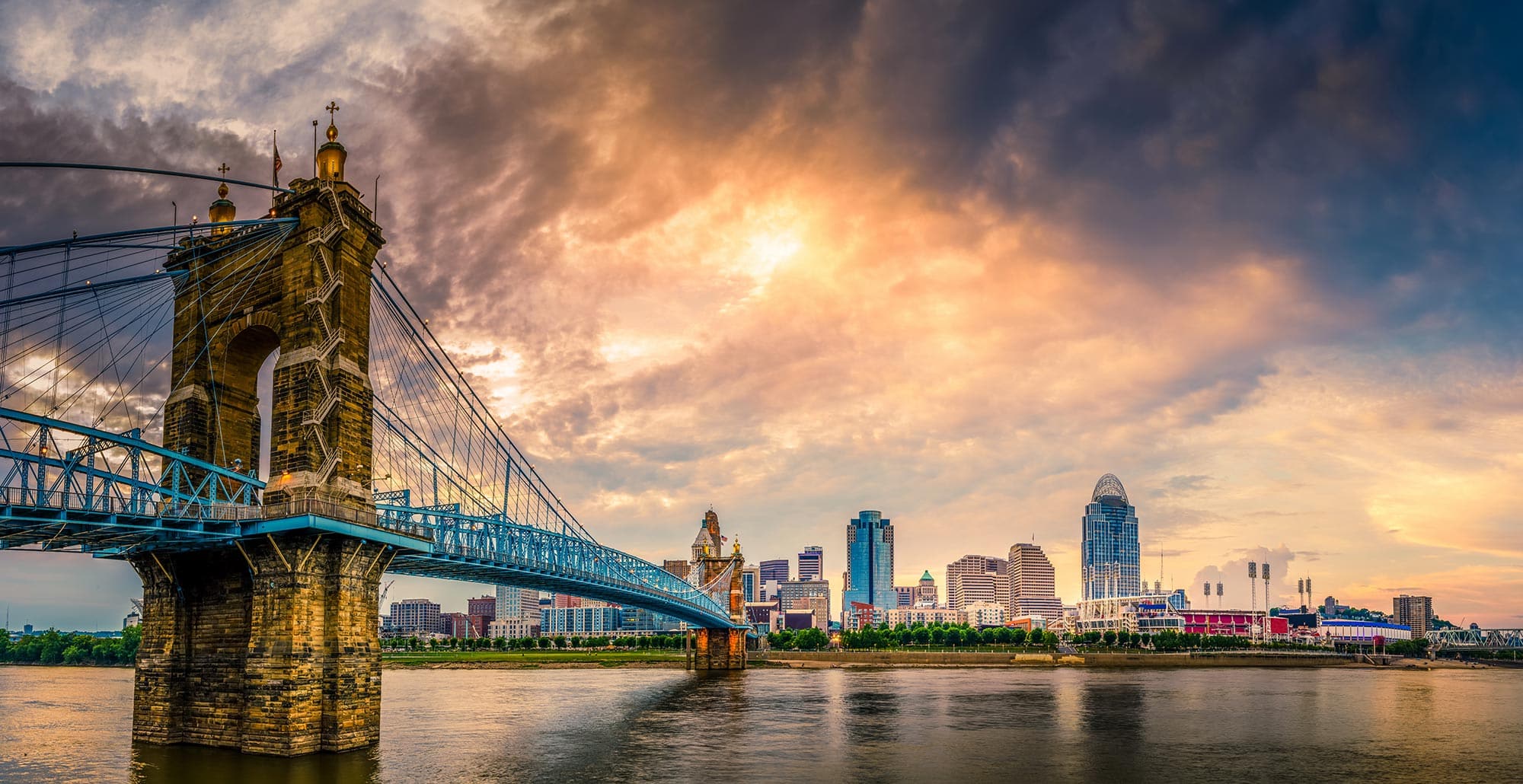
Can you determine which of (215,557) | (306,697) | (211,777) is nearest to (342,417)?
(215,557)

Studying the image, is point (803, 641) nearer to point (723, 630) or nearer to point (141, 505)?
point (723, 630)

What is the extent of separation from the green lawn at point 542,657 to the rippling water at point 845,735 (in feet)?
189

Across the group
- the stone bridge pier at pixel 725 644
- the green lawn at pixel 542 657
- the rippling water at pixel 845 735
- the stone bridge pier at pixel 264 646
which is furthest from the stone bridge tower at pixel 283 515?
the green lawn at pixel 542 657

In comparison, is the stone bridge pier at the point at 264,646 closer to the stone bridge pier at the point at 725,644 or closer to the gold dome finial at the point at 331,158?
the gold dome finial at the point at 331,158

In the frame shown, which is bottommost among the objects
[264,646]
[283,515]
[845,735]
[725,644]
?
[725,644]

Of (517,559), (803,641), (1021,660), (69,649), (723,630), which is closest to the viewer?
(517,559)

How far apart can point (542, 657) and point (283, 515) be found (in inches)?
5250

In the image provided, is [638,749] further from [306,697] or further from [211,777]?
[211,777]

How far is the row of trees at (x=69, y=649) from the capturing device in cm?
15688

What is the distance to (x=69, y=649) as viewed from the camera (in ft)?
544

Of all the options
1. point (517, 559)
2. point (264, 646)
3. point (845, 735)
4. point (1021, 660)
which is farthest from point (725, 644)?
point (264, 646)

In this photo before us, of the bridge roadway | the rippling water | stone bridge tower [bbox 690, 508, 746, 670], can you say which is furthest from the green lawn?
the bridge roadway

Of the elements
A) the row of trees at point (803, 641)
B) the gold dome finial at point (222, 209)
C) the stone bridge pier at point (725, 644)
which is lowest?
the row of trees at point (803, 641)

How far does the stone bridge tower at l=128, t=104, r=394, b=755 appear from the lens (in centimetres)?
4134
